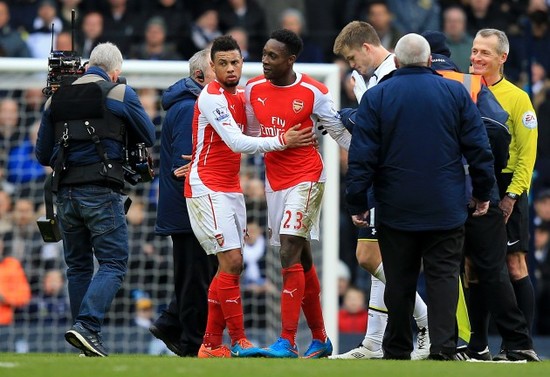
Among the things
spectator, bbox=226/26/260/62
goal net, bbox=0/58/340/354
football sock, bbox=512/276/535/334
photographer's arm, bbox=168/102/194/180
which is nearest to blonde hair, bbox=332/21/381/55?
photographer's arm, bbox=168/102/194/180

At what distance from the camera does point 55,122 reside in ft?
34.2

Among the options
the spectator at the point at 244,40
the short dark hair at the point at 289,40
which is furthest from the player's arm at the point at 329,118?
the spectator at the point at 244,40

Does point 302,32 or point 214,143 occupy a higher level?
point 302,32

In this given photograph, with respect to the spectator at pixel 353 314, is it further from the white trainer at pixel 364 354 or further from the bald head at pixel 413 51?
the bald head at pixel 413 51

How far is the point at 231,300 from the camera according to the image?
396 inches

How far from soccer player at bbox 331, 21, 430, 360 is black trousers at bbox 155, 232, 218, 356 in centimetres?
114

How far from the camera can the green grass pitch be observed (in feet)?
26.9

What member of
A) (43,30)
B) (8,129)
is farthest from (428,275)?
(43,30)

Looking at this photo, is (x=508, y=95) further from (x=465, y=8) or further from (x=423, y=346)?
(x=465, y=8)

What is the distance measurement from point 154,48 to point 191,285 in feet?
20.9

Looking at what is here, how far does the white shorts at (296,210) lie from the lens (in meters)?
9.99

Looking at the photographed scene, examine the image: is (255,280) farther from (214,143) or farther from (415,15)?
(214,143)

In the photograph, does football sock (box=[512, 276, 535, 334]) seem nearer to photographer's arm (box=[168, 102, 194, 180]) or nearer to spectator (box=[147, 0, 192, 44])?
photographer's arm (box=[168, 102, 194, 180])

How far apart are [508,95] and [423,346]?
1943 millimetres
